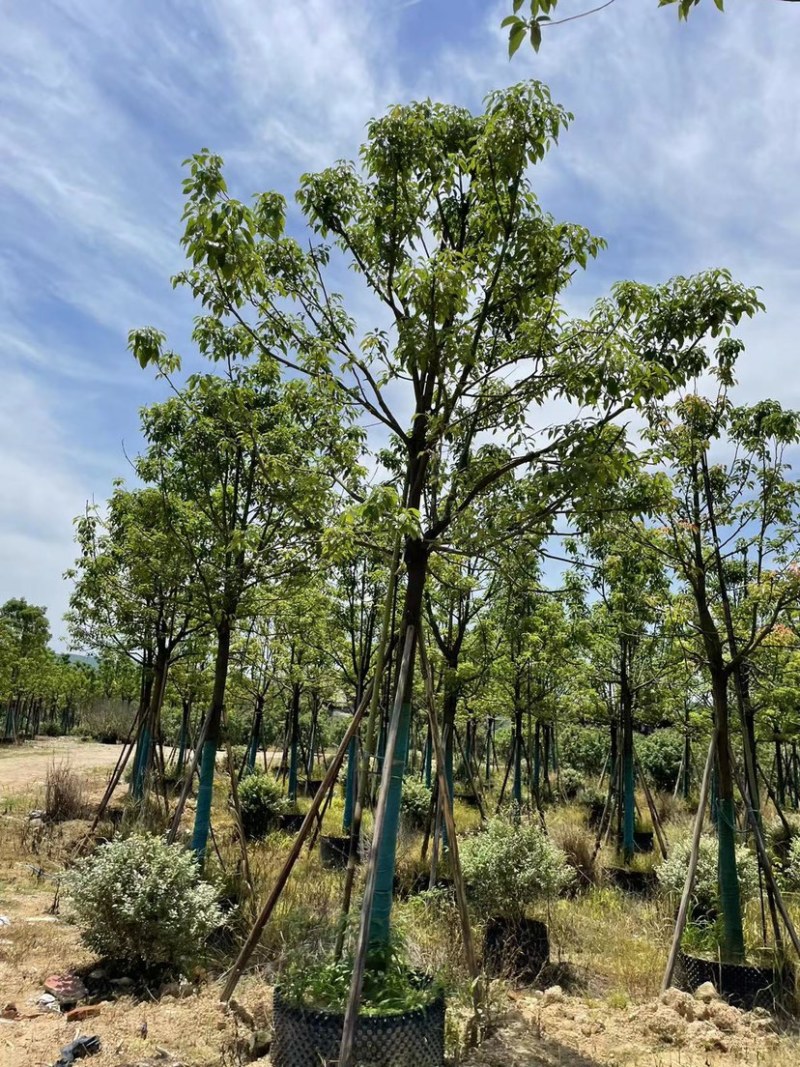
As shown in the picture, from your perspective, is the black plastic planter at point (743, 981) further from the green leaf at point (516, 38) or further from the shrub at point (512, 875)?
the green leaf at point (516, 38)

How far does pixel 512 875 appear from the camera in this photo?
7.49 m

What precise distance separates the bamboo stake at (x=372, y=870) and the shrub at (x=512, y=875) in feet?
11.0

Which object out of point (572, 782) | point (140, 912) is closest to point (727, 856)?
point (140, 912)

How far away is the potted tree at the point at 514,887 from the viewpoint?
276 inches

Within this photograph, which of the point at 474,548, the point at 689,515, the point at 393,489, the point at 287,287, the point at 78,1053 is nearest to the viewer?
the point at 393,489

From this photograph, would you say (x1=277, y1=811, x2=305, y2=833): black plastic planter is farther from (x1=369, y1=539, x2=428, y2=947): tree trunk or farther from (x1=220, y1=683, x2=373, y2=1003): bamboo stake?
(x1=369, y1=539, x2=428, y2=947): tree trunk

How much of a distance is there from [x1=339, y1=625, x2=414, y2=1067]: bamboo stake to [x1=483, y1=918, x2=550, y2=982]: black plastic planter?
2.94 meters

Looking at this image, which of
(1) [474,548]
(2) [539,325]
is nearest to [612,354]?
(2) [539,325]

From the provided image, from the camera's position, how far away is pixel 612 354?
15.9ft

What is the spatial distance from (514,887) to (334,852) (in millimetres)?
4304

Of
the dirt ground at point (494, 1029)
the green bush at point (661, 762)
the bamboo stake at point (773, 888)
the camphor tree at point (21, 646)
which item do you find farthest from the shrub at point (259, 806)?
the camphor tree at point (21, 646)

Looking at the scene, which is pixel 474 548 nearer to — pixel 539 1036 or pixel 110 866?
pixel 539 1036

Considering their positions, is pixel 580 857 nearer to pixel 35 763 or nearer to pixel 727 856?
pixel 727 856

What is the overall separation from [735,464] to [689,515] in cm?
71
